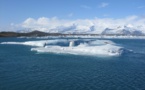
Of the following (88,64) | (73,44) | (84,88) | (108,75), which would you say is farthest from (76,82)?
(73,44)

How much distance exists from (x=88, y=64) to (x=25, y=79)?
8.44 meters

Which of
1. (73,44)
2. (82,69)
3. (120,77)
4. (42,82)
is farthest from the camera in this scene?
(73,44)

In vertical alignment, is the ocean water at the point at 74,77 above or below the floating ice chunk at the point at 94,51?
below

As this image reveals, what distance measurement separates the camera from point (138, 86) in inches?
618

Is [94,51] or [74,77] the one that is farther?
[94,51]

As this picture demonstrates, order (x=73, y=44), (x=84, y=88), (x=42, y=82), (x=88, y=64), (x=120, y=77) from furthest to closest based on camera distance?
1. (x=73, y=44)
2. (x=88, y=64)
3. (x=120, y=77)
4. (x=42, y=82)
5. (x=84, y=88)

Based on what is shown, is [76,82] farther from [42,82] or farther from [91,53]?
[91,53]

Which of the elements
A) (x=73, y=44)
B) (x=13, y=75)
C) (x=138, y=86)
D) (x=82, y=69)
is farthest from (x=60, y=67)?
(x=73, y=44)

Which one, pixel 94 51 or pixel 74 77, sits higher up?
pixel 94 51

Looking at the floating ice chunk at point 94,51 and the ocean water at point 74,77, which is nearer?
the ocean water at point 74,77

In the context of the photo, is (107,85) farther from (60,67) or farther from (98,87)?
(60,67)

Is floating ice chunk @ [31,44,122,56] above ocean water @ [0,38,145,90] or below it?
above

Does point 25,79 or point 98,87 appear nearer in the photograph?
point 98,87

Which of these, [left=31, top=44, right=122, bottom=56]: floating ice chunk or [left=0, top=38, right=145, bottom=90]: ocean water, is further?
[left=31, top=44, right=122, bottom=56]: floating ice chunk
